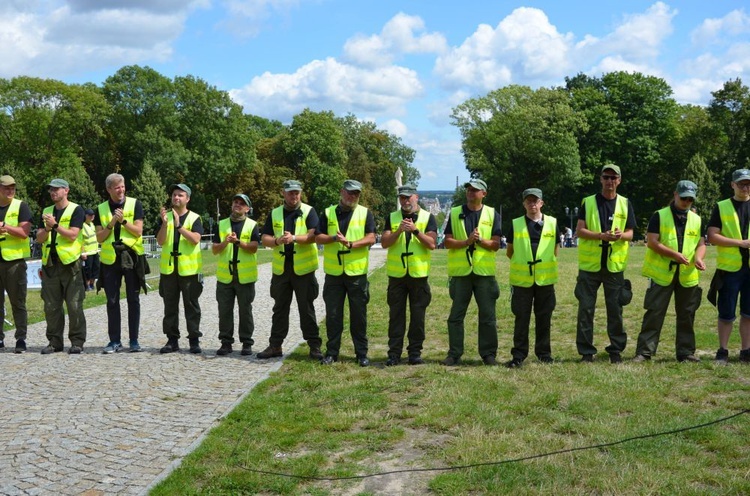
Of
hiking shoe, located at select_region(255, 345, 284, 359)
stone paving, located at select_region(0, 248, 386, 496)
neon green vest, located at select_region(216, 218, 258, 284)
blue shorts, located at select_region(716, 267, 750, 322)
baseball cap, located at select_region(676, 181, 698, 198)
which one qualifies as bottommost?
stone paving, located at select_region(0, 248, 386, 496)

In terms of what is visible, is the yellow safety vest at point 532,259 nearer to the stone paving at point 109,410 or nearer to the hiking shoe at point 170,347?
the stone paving at point 109,410

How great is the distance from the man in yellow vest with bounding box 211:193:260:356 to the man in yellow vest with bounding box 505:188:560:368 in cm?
339

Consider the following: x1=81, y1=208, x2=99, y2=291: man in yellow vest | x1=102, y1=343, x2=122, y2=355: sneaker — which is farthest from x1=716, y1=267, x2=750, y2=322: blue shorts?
x1=81, y1=208, x2=99, y2=291: man in yellow vest

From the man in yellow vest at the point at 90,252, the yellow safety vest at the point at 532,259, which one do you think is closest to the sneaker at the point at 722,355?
the yellow safety vest at the point at 532,259

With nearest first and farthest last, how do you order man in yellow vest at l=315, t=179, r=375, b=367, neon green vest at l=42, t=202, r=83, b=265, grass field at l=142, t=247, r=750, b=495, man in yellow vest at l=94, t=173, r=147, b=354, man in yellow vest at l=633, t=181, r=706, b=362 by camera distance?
grass field at l=142, t=247, r=750, b=495, man in yellow vest at l=633, t=181, r=706, b=362, man in yellow vest at l=315, t=179, r=375, b=367, man in yellow vest at l=94, t=173, r=147, b=354, neon green vest at l=42, t=202, r=83, b=265

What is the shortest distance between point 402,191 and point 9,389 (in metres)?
4.85

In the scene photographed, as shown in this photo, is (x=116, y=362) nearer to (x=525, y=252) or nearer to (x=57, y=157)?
(x=525, y=252)

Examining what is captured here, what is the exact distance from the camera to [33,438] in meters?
6.08

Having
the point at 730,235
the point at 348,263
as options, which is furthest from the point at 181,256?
the point at 730,235

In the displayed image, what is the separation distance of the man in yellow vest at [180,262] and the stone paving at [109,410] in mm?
484

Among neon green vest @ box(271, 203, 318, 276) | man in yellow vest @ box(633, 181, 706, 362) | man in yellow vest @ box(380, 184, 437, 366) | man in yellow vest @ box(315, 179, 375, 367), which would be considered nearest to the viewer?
man in yellow vest @ box(633, 181, 706, 362)

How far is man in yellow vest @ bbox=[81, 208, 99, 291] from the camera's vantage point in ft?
50.9

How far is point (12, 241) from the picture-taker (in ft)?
32.8

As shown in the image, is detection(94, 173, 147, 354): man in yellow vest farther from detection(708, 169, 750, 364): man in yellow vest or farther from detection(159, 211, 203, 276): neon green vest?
detection(708, 169, 750, 364): man in yellow vest
